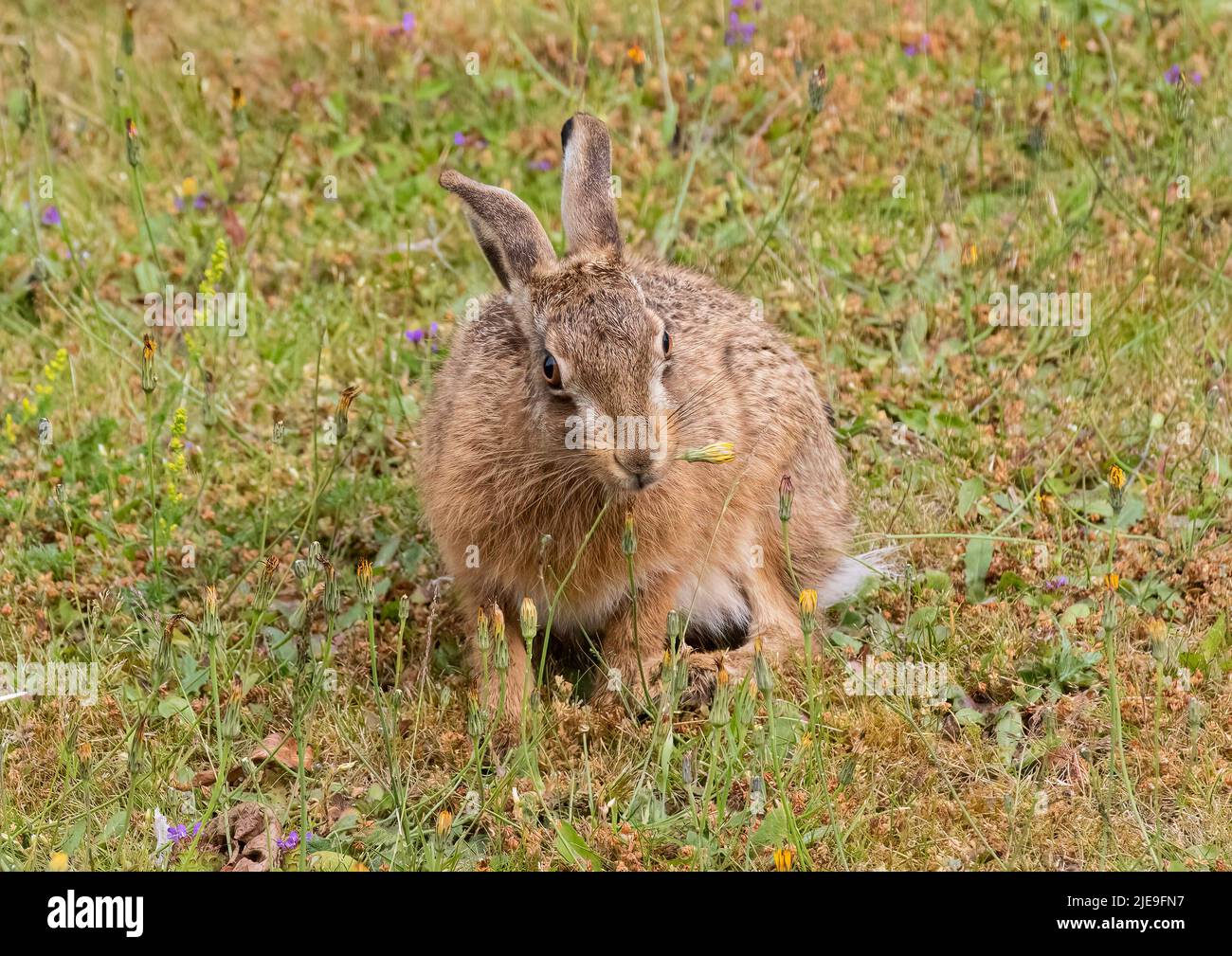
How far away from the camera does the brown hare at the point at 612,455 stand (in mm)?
5938

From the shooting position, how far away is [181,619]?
260 inches

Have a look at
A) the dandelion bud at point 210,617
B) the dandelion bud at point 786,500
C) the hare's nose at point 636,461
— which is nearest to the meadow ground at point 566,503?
the dandelion bud at point 210,617

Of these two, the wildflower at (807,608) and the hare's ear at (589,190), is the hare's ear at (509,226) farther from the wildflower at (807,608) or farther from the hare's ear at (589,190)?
the wildflower at (807,608)

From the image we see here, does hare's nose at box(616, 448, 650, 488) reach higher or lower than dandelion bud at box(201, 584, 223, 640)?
higher

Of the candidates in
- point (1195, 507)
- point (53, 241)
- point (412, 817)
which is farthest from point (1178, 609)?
point (53, 241)

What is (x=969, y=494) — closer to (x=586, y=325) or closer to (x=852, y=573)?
(x=852, y=573)

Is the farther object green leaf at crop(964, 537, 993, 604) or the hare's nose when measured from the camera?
green leaf at crop(964, 537, 993, 604)

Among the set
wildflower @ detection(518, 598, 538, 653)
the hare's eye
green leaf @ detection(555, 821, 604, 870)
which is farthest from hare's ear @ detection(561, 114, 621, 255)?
green leaf @ detection(555, 821, 604, 870)

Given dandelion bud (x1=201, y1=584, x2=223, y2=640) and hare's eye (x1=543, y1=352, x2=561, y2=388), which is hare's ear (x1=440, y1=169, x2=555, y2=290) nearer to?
hare's eye (x1=543, y1=352, x2=561, y2=388)

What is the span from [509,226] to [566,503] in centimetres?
110

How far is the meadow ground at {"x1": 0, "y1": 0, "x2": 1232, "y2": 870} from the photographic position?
5531mm

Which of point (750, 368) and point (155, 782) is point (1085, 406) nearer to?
point (750, 368)

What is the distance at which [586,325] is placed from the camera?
19.4 ft

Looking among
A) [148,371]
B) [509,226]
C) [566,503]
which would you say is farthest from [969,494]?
[148,371]
